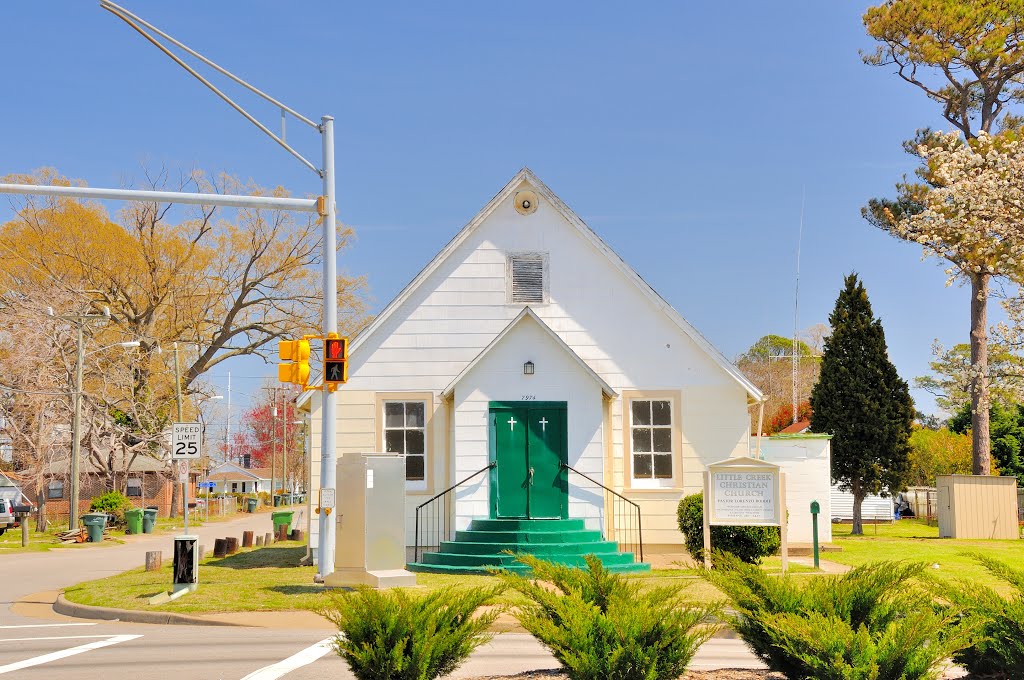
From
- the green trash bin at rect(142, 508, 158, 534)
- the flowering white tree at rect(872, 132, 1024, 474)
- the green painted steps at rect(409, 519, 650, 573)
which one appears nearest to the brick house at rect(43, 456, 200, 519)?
the green trash bin at rect(142, 508, 158, 534)

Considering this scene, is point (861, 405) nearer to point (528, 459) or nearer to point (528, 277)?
point (528, 277)

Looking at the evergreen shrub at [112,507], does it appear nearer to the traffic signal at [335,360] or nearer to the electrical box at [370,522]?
the electrical box at [370,522]

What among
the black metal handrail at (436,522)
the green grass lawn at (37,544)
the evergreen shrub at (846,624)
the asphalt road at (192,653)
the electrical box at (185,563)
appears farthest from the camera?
the green grass lawn at (37,544)

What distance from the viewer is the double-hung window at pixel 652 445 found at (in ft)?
73.6

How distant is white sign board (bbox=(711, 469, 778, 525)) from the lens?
18469 millimetres

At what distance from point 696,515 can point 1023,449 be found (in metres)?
32.1

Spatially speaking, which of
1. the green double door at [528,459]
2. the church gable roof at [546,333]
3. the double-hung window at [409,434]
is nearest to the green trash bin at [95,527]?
the double-hung window at [409,434]

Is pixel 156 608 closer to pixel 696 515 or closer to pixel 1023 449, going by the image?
pixel 696 515

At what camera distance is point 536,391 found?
21594 mm

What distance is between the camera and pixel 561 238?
23.1 metres

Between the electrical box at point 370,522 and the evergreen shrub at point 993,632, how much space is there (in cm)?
1019

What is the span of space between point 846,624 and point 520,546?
12.7 m

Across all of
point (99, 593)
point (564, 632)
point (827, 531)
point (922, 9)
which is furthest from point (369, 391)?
point (922, 9)

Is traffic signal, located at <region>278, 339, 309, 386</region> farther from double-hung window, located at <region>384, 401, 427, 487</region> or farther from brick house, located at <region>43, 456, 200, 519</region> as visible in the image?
brick house, located at <region>43, 456, 200, 519</region>
